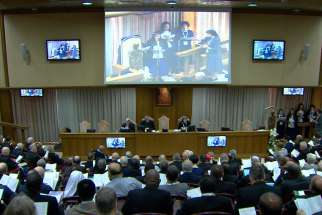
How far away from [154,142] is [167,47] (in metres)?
3.22

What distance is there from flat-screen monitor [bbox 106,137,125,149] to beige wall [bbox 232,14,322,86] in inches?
178

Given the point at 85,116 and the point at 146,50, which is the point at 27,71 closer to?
the point at 85,116

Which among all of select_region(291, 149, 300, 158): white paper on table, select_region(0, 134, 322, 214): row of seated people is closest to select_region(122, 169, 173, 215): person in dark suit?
select_region(0, 134, 322, 214): row of seated people

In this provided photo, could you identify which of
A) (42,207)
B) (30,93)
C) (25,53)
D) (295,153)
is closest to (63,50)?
(25,53)

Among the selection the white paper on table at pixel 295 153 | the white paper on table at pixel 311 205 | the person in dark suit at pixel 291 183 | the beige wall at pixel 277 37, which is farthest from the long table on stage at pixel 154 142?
the white paper on table at pixel 311 205

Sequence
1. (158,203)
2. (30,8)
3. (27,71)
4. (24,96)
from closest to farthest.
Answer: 1. (158,203)
2. (30,8)
3. (27,71)
4. (24,96)

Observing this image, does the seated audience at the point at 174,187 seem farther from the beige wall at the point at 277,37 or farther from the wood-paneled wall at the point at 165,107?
the wood-paneled wall at the point at 165,107

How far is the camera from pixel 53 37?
40.8 feet

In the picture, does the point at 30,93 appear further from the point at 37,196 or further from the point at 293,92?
the point at 37,196

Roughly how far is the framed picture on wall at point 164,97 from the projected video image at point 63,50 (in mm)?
3646

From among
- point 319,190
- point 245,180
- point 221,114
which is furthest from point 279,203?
point 221,114

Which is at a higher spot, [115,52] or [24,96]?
[115,52]

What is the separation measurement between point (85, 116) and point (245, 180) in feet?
34.6

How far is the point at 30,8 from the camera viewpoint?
12.0 m
